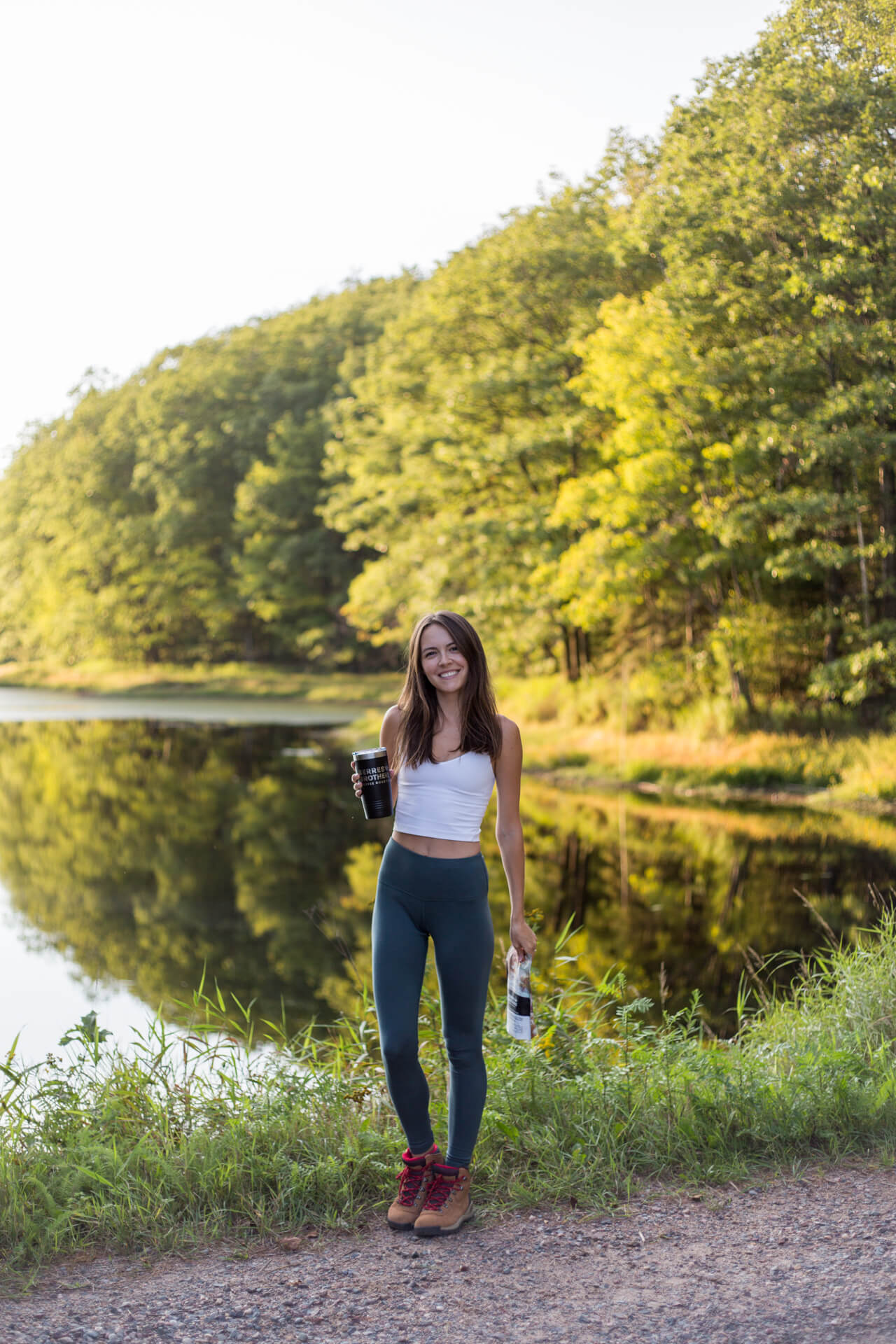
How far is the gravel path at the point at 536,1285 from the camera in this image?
3320 mm

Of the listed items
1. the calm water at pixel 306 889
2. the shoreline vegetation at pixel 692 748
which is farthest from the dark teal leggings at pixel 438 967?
the shoreline vegetation at pixel 692 748

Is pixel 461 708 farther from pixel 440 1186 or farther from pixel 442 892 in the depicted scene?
pixel 440 1186

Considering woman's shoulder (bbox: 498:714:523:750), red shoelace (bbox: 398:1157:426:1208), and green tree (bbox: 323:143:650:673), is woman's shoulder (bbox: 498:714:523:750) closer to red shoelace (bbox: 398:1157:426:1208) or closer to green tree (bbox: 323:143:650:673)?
red shoelace (bbox: 398:1157:426:1208)

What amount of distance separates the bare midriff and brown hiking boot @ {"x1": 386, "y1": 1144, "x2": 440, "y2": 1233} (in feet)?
3.28

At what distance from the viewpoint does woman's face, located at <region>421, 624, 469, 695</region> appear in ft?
13.3

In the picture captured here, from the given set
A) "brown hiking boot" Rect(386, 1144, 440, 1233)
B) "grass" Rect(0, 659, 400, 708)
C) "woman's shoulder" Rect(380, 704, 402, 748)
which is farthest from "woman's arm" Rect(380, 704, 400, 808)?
"grass" Rect(0, 659, 400, 708)

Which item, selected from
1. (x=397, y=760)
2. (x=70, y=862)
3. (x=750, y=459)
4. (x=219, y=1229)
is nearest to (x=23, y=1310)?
(x=219, y=1229)

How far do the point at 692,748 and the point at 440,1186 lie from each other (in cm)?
1684

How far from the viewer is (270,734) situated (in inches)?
1276

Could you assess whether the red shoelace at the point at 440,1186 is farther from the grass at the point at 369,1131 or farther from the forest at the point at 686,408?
the forest at the point at 686,408

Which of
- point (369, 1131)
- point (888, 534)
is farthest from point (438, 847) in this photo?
point (888, 534)

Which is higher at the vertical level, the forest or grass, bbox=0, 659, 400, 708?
the forest

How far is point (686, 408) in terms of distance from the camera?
1941cm

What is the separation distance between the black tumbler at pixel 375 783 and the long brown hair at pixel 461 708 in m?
0.09
